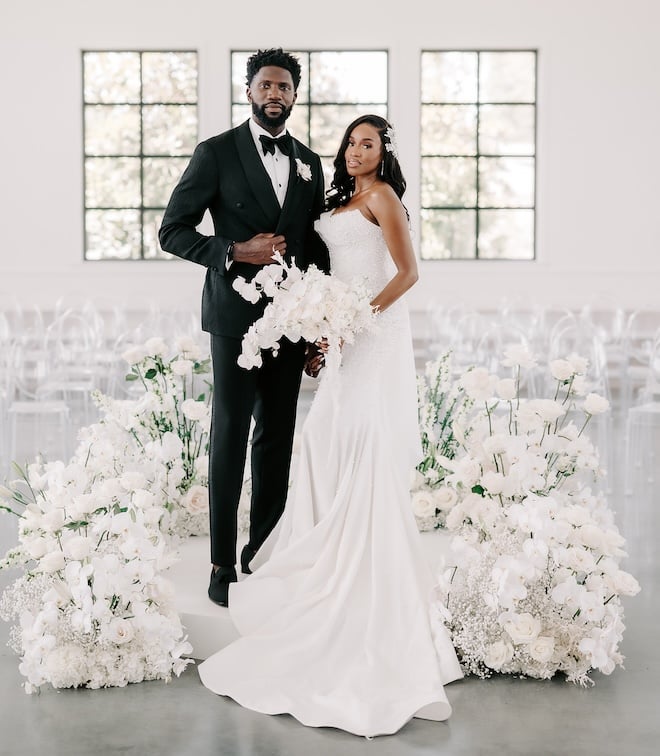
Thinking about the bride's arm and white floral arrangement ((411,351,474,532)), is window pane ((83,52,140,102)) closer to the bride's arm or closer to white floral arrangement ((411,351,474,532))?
white floral arrangement ((411,351,474,532))

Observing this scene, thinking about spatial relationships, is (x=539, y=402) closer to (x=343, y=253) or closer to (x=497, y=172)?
(x=343, y=253)

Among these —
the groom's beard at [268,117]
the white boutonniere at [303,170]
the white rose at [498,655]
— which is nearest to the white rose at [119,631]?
the white rose at [498,655]

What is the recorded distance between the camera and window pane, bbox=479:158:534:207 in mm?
13750

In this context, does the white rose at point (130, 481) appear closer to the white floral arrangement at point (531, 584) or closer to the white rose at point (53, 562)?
the white rose at point (53, 562)

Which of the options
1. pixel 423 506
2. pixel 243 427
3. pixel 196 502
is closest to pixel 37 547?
pixel 243 427

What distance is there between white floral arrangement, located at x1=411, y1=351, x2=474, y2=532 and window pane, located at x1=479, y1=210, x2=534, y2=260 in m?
8.65

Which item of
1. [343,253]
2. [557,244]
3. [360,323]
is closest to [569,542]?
[360,323]

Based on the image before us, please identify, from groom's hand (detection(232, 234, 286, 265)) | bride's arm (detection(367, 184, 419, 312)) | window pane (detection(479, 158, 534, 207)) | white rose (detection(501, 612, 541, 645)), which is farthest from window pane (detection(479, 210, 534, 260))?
white rose (detection(501, 612, 541, 645))

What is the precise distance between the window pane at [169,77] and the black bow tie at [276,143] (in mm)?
10216

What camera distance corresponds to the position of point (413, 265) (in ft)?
12.3

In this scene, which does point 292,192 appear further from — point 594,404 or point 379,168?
point 594,404

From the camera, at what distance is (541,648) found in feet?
11.1

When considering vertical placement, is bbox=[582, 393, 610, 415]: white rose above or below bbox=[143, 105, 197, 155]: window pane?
Result: below

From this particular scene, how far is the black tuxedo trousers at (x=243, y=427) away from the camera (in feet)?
12.2
